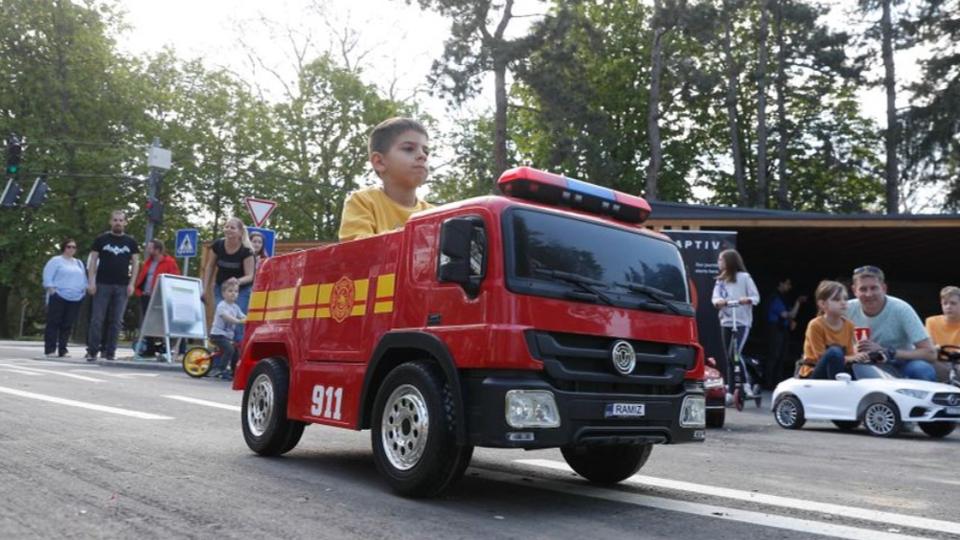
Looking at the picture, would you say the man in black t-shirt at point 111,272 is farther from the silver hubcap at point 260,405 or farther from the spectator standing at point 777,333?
the spectator standing at point 777,333

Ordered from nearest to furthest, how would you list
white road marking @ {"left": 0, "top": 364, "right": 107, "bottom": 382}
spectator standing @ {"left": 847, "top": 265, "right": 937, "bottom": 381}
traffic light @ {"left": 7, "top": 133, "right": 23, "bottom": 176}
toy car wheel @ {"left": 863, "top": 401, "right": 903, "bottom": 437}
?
toy car wheel @ {"left": 863, "top": 401, "right": 903, "bottom": 437} < spectator standing @ {"left": 847, "top": 265, "right": 937, "bottom": 381} < white road marking @ {"left": 0, "top": 364, "right": 107, "bottom": 382} < traffic light @ {"left": 7, "top": 133, "right": 23, "bottom": 176}

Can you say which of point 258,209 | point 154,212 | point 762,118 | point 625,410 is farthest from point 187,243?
point 762,118

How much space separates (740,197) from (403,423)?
36798 mm

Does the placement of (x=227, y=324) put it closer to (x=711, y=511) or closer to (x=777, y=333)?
(x=711, y=511)

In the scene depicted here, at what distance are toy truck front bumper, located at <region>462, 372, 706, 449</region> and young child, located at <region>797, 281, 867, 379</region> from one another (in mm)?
6040

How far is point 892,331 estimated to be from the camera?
33.8 feet

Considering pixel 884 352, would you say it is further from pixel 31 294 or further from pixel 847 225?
pixel 31 294

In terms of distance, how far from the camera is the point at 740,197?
39.8 m

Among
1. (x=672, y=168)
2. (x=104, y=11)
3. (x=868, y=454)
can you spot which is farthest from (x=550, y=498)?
(x=104, y=11)

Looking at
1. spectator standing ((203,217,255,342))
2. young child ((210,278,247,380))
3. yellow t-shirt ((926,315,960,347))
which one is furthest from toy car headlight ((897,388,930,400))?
young child ((210,278,247,380))

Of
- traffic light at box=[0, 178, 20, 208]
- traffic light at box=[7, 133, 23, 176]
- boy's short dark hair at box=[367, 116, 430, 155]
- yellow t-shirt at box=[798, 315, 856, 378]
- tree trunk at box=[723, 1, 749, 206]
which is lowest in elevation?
yellow t-shirt at box=[798, 315, 856, 378]

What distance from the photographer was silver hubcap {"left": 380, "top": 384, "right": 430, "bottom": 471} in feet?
15.7

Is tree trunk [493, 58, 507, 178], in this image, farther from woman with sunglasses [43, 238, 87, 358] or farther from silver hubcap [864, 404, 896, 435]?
silver hubcap [864, 404, 896, 435]

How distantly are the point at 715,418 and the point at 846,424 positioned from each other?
1.66m
